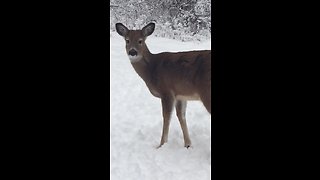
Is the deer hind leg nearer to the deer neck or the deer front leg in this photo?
the deer front leg

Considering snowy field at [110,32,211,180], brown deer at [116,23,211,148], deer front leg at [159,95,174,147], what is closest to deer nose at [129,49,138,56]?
brown deer at [116,23,211,148]

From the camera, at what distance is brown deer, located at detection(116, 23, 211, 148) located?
4934 mm

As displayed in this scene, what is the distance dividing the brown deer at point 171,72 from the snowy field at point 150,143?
0.25 metres

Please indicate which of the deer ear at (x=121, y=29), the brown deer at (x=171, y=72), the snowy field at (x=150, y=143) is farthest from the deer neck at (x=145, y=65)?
the snowy field at (x=150, y=143)

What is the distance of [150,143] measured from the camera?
18.0 ft

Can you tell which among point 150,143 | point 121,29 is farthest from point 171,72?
Result: point 150,143

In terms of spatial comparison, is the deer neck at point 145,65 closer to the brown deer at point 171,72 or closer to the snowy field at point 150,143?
the brown deer at point 171,72

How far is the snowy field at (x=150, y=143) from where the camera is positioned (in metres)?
4.45

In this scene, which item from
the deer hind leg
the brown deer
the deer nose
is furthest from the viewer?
the deer hind leg

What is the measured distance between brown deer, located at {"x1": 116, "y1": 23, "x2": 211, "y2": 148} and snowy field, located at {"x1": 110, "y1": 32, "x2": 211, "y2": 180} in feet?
0.83
